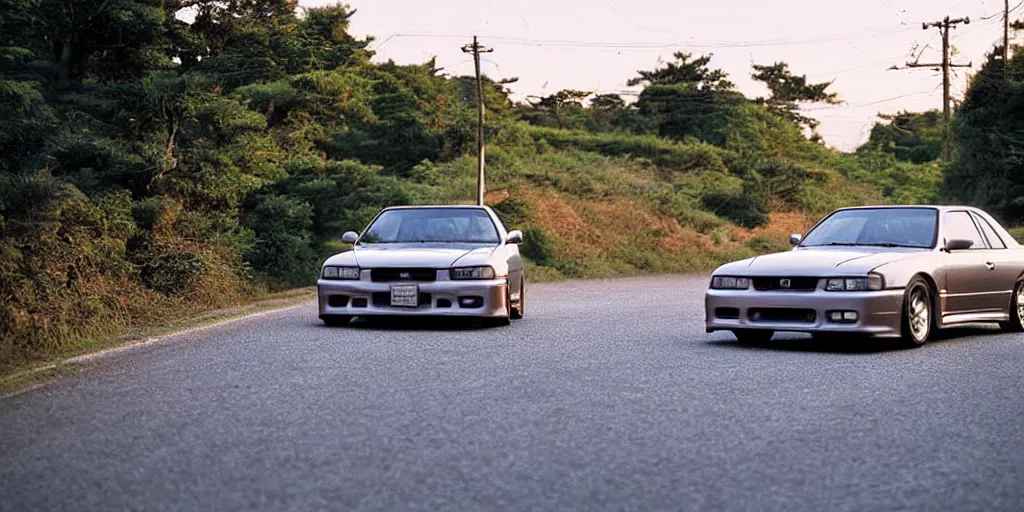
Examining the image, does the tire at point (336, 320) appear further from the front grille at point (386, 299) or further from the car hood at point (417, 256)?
the car hood at point (417, 256)

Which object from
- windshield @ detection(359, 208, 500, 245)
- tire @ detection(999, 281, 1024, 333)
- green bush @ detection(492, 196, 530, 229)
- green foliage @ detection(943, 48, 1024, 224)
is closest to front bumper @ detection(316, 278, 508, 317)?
windshield @ detection(359, 208, 500, 245)

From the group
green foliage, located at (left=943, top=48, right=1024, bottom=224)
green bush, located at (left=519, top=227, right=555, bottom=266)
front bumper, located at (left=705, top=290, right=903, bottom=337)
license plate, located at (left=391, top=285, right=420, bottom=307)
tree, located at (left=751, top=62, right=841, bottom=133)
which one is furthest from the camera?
tree, located at (left=751, top=62, right=841, bottom=133)

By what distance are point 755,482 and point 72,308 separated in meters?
10.3

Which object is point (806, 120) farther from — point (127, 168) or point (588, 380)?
point (588, 380)

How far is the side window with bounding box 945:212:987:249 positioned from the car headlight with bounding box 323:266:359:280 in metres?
6.60

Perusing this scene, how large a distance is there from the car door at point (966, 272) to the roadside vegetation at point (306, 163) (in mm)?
9213

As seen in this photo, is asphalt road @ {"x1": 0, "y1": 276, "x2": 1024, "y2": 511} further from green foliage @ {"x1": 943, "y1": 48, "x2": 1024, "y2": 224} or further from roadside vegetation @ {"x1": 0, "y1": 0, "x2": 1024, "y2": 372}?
green foliage @ {"x1": 943, "y1": 48, "x2": 1024, "y2": 224}

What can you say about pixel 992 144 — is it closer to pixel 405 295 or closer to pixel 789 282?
pixel 789 282

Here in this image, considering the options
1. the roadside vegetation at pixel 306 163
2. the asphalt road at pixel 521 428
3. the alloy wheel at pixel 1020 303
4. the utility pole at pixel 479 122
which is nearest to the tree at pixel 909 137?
the roadside vegetation at pixel 306 163

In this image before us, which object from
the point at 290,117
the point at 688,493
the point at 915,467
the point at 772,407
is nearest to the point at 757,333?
the point at 772,407

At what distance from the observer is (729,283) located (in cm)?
1230

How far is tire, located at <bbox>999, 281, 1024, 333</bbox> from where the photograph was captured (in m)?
13.8

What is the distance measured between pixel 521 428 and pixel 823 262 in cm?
578

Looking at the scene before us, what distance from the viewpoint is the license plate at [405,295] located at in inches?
540
